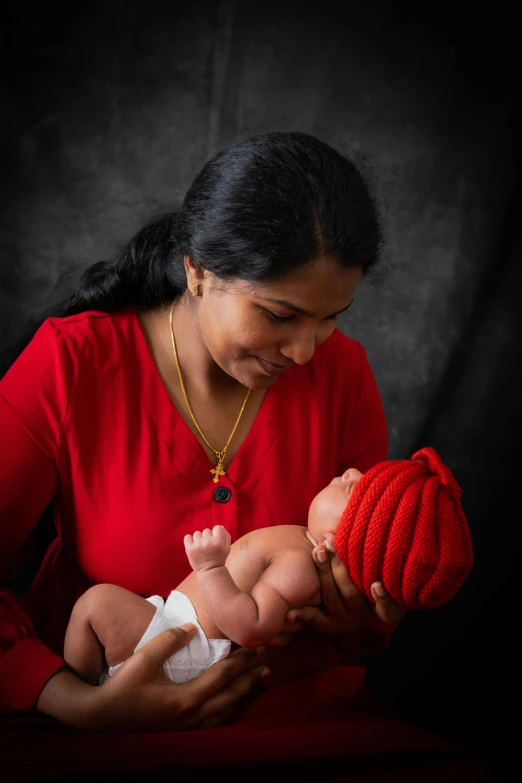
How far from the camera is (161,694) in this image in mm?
1538

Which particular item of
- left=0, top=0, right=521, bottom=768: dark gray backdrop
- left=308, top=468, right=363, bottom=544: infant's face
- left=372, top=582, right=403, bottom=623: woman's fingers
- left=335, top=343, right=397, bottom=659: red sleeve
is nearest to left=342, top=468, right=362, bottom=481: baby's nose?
left=308, top=468, right=363, bottom=544: infant's face

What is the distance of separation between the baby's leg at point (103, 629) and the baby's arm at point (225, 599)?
0.14m

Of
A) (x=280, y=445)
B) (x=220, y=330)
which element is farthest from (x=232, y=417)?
(x=220, y=330)

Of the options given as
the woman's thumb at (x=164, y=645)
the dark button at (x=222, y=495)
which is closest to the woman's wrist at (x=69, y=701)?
the woman's thumb at (x=164, y=645)

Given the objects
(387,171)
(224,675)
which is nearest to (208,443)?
(224,675)

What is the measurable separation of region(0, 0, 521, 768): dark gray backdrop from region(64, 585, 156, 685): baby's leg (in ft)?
2.73

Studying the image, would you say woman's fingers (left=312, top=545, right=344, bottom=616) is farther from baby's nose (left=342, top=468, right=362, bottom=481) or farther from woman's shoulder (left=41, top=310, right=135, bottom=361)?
woman's shoulder (left=41, top=310, right=135, bottom=361)

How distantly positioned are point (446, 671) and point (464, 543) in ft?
4.03

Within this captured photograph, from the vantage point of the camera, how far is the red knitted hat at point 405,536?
5.04ft

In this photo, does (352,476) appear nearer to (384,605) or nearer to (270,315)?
(384,605)

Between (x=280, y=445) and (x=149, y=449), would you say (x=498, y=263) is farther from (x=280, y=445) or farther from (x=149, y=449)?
(x=149, y=449)

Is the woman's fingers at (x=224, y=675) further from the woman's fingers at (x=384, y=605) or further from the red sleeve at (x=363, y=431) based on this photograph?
the red sleeve at (x=363, y=431)

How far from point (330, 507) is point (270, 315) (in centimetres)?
37

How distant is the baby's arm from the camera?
1.51m
